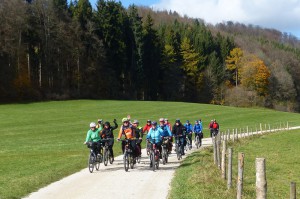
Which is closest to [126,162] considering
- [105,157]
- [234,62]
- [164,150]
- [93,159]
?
[93,159]

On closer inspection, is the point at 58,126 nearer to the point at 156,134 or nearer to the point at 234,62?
the point at 156,134

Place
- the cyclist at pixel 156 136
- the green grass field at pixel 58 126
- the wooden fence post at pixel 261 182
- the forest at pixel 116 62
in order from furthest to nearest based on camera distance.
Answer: the forest at pixel 116 62 → the cyclist at pixel 156 136 → the green grass field at pixel 58 126 → the wooden fence post at pixel 261 182

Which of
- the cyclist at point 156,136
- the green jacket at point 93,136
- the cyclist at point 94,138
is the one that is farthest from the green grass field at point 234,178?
the green jacket at point 93,136

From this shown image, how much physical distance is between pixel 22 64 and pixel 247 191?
5948cm

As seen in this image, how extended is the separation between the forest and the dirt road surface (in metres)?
49.7

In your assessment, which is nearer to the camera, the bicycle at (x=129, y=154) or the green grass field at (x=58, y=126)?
the green grass field at (x=58, y=126)

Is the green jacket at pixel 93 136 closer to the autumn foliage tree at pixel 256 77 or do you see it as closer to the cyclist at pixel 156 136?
the cyclist at pixel 156 136

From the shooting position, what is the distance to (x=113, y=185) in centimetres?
1364

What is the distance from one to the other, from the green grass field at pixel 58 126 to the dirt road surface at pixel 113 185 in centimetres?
70

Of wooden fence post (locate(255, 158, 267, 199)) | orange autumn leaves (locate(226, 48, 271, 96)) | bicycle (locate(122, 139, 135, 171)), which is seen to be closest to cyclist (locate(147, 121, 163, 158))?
bicycle (locate(122, 139, 135, 171))

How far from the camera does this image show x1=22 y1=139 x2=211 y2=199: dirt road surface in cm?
1203

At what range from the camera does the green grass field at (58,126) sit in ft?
53.9

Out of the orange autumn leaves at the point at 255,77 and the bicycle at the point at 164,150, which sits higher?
the orange autumn leaves at the point at 255,77

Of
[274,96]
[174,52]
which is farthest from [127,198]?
[274,96]
